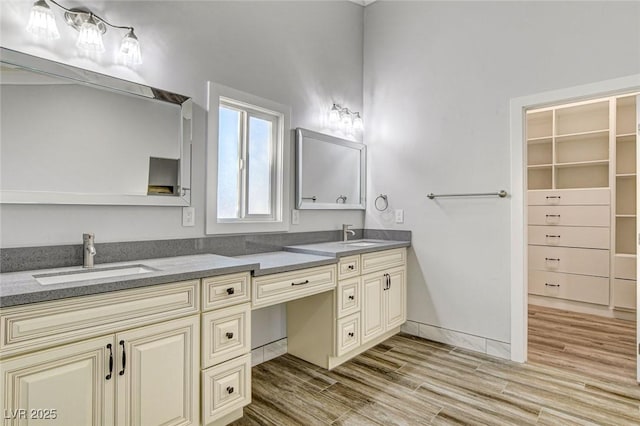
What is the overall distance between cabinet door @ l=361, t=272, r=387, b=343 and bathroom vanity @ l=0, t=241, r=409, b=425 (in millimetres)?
447

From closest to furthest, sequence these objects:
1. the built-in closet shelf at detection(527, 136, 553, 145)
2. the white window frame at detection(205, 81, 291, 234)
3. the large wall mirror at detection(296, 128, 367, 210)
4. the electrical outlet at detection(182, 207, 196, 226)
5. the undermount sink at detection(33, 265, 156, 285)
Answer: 1. the undermount sink at detection(33, 265, 156, 285)
2. the electrical outlet at detection(182, 207, 196, 226)
3. the white window frame at detection(205, 81, 291, 234)
4. the large wall mirror at detection(296, 128, 367, 210)
5. the built-in closet shelf at detection(527, 136, 553, 145)

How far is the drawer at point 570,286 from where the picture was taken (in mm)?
3680

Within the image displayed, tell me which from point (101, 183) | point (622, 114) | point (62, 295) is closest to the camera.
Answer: point (62, 295)

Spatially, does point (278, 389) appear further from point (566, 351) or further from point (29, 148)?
point (566, 351)

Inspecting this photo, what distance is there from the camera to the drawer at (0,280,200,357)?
46.2 inches

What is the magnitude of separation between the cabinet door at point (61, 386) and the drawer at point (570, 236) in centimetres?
433

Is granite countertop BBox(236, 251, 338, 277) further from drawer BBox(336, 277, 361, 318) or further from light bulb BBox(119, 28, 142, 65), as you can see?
light bulb BBox(119, 28, 142, 65)

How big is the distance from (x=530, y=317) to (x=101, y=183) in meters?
4.06

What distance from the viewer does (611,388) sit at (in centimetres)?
221

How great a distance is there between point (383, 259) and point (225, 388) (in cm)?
156

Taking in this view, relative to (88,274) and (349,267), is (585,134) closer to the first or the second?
(349,267)

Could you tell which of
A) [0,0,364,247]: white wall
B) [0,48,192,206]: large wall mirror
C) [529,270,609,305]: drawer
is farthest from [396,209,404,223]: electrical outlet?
[529,270,609,305]: drawer

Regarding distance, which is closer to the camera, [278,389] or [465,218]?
[278,389]

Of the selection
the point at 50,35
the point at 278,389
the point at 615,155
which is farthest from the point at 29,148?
the point at 615,155
